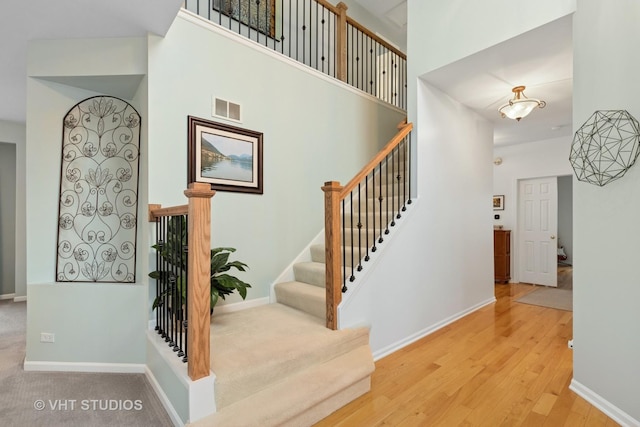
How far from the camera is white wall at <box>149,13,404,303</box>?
256 cm

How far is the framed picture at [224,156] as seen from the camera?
2.69m

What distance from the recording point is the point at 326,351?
217 centimetres

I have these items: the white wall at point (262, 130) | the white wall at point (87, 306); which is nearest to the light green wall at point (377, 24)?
the white wall at point (262, 130)

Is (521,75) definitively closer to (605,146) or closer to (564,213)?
(605,146)

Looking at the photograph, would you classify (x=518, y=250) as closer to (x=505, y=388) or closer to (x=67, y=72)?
(x=505, y=388)

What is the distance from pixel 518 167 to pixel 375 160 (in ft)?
15.1

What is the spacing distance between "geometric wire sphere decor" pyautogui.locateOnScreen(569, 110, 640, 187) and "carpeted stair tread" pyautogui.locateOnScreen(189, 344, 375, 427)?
202 centimetres

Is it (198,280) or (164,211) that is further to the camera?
(164,211)

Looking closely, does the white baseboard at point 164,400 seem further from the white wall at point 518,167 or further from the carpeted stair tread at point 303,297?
the white wall at point 518,167

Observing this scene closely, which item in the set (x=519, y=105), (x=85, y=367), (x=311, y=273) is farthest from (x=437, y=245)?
(x=85, y=367)

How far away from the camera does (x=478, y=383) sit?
2.30 meters

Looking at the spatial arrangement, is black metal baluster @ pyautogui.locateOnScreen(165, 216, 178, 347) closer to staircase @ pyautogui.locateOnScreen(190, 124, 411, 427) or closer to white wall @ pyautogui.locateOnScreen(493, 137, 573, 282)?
staircase @ pyautogui.locateOnScreen(190, 124, 411, 427)

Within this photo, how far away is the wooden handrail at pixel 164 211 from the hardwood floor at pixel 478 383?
155 cm

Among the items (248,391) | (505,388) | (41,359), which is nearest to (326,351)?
(248,391)
